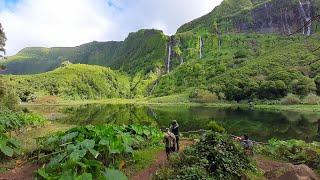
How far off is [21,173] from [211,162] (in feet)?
37.6

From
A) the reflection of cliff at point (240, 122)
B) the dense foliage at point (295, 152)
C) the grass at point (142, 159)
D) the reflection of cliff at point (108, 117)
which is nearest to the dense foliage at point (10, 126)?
the grass at point (142, 159)

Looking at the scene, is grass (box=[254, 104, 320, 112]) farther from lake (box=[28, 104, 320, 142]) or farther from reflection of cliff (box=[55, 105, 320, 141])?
reflection of cliff (box=[55, 105, 320, 141])

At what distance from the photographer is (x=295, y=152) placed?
30562 mm

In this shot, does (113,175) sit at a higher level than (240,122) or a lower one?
higher

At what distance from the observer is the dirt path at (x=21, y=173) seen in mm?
24328

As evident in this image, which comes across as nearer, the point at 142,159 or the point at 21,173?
the point at 21,173

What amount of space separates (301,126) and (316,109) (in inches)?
2046

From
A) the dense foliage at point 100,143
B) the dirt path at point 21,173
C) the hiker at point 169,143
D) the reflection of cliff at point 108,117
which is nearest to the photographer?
the dense foliage at point 100,143

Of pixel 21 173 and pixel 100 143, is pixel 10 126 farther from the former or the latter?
pixel 100 143

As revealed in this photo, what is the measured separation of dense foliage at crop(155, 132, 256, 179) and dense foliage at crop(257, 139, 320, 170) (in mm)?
4854

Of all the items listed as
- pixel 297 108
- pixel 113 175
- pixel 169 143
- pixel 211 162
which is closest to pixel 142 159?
pixel 169 143

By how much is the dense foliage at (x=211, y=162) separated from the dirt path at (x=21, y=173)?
25.9 feet

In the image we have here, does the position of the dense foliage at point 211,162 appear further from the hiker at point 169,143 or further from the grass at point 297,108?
the grass at point 297,108

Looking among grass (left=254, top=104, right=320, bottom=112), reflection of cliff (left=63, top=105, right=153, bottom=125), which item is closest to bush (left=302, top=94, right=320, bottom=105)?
grass (left=254, top=104, right=320, bottom=112)
